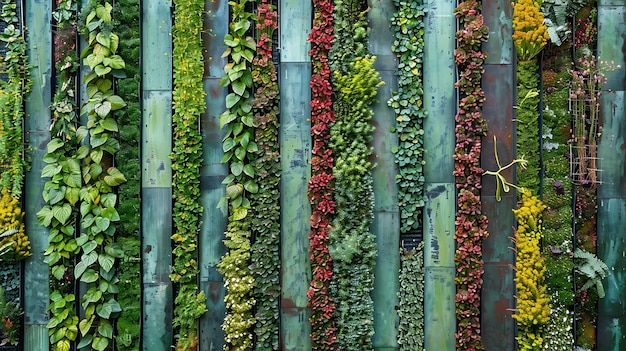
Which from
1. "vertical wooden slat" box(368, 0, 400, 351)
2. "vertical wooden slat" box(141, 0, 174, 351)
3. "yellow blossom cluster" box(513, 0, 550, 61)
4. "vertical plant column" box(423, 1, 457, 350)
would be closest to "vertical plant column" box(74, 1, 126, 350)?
"vertical wooden slat" box(141, 0, 174, 351)

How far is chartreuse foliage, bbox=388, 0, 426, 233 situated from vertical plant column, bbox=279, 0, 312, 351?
0.93m

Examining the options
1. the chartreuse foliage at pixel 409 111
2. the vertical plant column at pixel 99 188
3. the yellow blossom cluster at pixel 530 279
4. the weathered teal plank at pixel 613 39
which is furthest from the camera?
the weathered teal plank at pixel 613 39

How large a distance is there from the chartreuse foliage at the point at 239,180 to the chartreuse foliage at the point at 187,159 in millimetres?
285

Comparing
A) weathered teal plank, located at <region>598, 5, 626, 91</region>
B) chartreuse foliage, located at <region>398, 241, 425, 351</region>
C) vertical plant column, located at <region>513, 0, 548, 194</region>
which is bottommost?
chartreuse foliage, located at <region>398, 241, 425, 351</region>

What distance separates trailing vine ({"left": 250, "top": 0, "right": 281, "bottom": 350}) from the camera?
4812mm

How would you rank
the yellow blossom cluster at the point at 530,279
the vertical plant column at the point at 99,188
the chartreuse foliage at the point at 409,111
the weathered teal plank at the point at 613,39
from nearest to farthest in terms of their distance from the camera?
the yellow blossom cluster at the point at 530,279 < the vertical plant column at the point at 99,188 < the chartreuse foliage at the point at 409,111 < the weathered teal plank at the point at 613,39

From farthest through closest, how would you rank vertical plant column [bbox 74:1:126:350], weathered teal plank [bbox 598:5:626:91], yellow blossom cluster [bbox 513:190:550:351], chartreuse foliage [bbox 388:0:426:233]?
weathered teal plank [bbox 598:5:626:91], chartreuse foliage [bbox 388:0:426:233], vertical plant column [bbox 74:1:126:350], yellow blossom cluster [bbox 513:190:550:351]

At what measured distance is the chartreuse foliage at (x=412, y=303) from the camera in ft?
15.8

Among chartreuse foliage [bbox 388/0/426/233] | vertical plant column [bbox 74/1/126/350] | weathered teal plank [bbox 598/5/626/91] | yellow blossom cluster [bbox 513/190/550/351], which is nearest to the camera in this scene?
yellow blossom cluster [bbox 513/190/550/351]

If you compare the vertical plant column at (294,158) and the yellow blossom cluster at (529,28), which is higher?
the yellow blossom cluster at (529,28)

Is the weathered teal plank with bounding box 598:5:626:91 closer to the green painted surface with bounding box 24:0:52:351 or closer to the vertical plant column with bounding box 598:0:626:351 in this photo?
the vertical plant column with bounding box 598:0:626:351

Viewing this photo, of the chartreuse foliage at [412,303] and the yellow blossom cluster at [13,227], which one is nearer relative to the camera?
the yellow blossom cluster at [13,227]

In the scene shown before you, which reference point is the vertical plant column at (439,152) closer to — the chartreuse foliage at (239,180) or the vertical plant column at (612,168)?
the vertical plant column at (612,168)

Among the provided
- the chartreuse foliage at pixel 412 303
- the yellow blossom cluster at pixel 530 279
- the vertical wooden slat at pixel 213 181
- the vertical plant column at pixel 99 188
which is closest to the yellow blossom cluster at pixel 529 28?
the yellow blossom cluster at pixel 530 279
